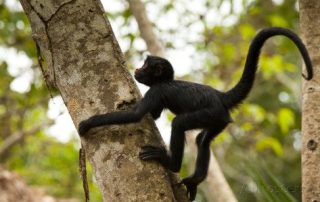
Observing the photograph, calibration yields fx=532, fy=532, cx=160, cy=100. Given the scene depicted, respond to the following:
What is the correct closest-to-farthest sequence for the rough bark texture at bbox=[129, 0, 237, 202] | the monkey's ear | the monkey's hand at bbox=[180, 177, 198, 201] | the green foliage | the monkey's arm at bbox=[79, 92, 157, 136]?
1. the monkey's arm at bbox=[79, 92, 157, 136]
2. the green foliage
3. the monkey's hand at bbox=[180, 177, 198, 201]
4. the monkey's ear
5. the rough bark texture at bbox=[129, 0, 237, 202]

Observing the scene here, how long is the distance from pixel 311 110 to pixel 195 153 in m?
2.75

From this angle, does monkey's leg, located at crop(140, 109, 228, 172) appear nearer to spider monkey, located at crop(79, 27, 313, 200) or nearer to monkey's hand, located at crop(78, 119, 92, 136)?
spider monkey, located at crop(79, 27, 313, 200)

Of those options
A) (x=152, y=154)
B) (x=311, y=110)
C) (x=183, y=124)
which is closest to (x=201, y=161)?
(x=183, y=124)

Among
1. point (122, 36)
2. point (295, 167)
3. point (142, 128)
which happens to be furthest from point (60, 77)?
point (295, 167)

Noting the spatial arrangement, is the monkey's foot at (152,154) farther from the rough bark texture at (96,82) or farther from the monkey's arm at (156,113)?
the monkey's arm at (156,113)

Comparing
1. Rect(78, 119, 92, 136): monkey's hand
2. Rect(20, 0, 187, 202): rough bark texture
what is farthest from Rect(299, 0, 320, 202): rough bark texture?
Rect(78, 119, 92, 136): monkey's hand

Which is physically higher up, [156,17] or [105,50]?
[105,50]

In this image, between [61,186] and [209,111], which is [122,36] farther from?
[61,186]

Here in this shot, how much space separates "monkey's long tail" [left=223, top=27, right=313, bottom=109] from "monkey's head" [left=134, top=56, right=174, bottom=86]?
593 millimetres

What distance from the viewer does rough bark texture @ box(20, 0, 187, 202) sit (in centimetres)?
302

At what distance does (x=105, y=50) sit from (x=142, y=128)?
54 cm

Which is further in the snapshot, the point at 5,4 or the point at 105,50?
the point at 5,4

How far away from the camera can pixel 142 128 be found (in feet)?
10.8

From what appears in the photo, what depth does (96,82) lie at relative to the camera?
10.6 feet
